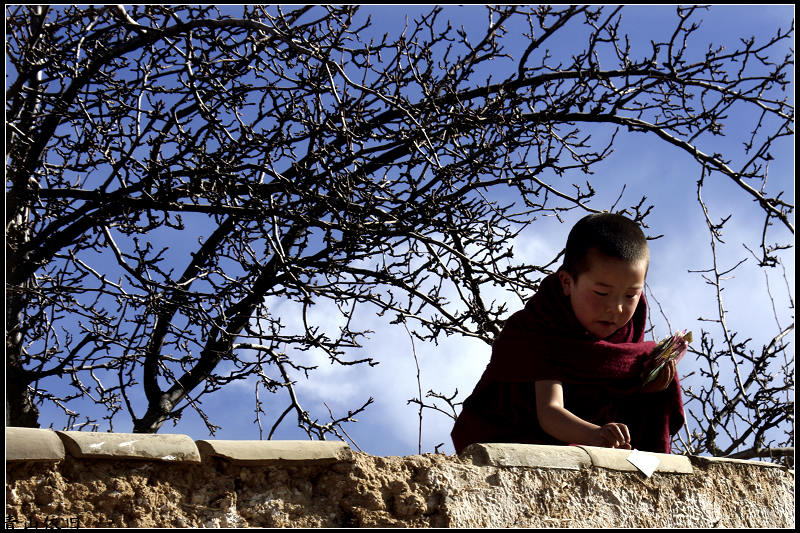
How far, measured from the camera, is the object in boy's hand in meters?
3.16

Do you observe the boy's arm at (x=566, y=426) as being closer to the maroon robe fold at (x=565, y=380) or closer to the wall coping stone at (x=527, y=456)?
the maroon robe fold at (x=565, y=380)

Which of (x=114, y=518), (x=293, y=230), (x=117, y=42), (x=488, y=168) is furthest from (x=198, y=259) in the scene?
(x=114, y=518)

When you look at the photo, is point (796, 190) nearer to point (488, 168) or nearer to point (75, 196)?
point (488, 168)

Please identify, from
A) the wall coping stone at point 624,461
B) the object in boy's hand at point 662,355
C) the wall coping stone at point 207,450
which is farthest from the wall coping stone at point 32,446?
the object in boy's hand at point 662,355

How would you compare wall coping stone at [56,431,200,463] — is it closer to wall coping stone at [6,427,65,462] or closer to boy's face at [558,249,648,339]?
wall coping stone at [6,427,65,462]

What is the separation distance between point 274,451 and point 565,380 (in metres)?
1.24

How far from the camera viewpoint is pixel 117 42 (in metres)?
6.01

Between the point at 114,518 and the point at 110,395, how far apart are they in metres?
4.43

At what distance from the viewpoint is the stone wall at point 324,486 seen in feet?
6.79

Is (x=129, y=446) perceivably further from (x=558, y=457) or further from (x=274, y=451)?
(x=558, y=457)

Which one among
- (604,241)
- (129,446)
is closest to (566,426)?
(604,241)

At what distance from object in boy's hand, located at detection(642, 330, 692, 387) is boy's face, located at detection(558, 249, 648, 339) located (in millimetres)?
170

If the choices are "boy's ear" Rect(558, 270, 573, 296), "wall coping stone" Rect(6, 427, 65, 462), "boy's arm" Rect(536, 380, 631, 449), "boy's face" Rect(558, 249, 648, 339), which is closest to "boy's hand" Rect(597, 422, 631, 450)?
"boy's arm" Rect(536, 380, 631, 449)

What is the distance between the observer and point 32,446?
202 cm
